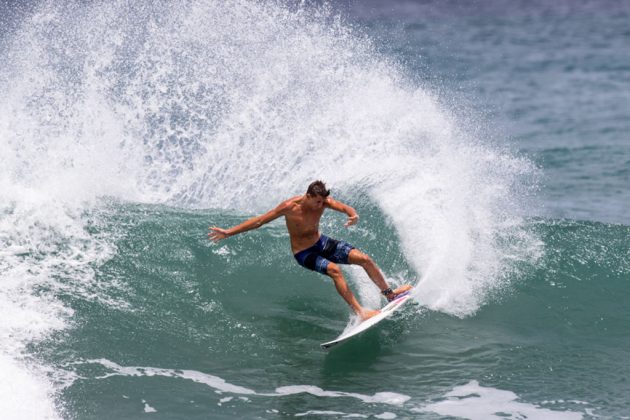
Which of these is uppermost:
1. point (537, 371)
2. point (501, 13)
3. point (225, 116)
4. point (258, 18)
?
point (501, 13)

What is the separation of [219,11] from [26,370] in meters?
9.36

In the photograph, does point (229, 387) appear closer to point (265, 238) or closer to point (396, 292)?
point (396, 292)

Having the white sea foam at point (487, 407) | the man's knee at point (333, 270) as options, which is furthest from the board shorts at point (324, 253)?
the white sea foam at point (487, 407)

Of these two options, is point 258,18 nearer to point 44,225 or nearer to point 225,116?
point 225,116

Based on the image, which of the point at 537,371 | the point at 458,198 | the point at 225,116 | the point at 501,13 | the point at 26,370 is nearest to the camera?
the point at 26,370

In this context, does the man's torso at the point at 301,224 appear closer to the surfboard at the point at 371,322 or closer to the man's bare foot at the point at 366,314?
the man's bare foot at the point at 366,314

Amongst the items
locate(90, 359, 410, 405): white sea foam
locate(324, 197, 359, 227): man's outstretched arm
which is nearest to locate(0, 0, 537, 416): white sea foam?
locate(324, 197, 359, 227): man's outstretched arm

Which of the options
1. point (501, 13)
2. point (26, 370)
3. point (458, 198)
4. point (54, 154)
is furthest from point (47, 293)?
point (501, 13)

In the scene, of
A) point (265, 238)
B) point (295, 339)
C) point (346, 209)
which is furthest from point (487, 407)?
point (265, 238)

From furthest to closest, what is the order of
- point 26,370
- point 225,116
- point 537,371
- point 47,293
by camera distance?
point 225,116
point 47,293
point 537,371
point 26,370

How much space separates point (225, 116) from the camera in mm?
14891

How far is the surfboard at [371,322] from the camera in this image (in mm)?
8781

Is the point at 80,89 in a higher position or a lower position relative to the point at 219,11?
lower

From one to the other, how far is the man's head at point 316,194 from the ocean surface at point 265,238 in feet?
4.72
